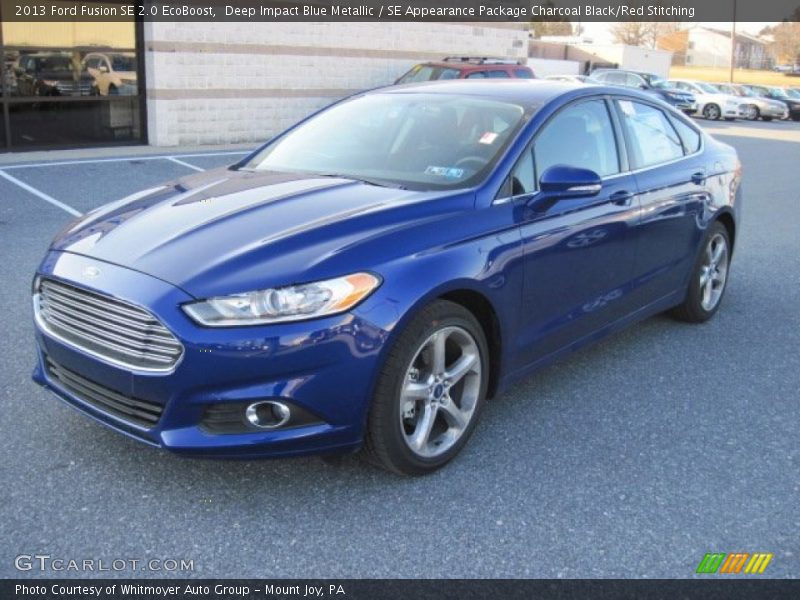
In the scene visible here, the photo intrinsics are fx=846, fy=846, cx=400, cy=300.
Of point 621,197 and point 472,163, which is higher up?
point 472,163

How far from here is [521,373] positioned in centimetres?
402

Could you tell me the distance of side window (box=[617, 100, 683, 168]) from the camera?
16.0ft

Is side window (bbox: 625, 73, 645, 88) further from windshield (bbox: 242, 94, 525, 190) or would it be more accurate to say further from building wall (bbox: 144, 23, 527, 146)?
windshield (bbox: 242, 94, 525, 190)

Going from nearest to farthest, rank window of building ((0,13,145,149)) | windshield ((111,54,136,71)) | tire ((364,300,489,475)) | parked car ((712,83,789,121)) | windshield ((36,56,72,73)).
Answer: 1. tire ((364,300,489,475))
2. window of building ((0,13,145,149))
3. windshield ((36,56,72,73))
4. windshield ((111,54,136,71))
5. parked car ((712,83,789,121))

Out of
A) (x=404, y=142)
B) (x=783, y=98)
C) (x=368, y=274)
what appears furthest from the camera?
(x=783, y=98)

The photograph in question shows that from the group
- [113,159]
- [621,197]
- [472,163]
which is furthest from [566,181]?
[113,159]

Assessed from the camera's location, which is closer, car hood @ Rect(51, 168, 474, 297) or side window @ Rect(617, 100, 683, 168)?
car hood @ Rect(51, 168, 474, 297)

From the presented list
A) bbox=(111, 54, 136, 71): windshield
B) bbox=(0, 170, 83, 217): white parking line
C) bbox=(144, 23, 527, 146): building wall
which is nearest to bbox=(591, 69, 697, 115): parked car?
bbox=(144, 23, 527, 146): building wall

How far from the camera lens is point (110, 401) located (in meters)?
3.26

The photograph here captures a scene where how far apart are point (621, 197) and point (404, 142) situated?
1209mm

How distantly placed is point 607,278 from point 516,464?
1266 mm

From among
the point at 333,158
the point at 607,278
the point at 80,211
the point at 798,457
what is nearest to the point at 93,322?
the point at 333,158

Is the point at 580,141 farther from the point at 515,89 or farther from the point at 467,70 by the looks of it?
the point at 467,70

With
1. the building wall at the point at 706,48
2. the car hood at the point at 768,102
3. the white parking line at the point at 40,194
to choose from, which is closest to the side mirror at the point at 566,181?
the white parking line at the point at 40,194
